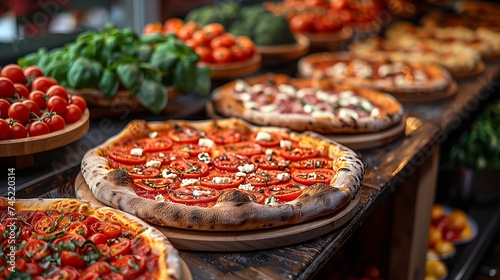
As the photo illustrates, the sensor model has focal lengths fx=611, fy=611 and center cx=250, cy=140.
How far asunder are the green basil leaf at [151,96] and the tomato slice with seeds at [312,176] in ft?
2.79

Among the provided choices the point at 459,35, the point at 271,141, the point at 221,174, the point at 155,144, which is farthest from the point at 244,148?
the point at 459,35

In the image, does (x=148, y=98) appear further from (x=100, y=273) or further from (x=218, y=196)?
(x=100, y=273)

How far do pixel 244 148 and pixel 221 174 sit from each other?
28cm

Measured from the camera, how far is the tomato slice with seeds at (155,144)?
259 cm

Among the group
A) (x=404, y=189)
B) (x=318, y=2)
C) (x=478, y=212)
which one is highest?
(x=318, y=2)

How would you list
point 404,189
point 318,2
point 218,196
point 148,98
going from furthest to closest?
1. point 318,2
2. point 404,189
3. point 148,98
4. point 218,196

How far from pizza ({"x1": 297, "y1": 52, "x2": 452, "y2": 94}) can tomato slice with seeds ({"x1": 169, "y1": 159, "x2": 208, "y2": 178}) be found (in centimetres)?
165

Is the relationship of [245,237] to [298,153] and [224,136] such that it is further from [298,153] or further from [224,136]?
[224,136]

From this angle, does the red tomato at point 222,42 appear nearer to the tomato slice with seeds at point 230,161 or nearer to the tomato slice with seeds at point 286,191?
the tomato slice with seeds at point 230,161

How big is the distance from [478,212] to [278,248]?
305cm

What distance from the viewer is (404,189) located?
3.44m

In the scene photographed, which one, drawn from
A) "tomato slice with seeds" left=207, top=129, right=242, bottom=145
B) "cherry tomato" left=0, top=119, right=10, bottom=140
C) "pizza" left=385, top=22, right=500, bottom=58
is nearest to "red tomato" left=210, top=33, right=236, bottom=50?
"tomato slice with seeds" left=207, top=129, right=242, bottom=145

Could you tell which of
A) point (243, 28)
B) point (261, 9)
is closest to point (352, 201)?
point (243, 28)

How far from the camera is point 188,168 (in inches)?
95.3
